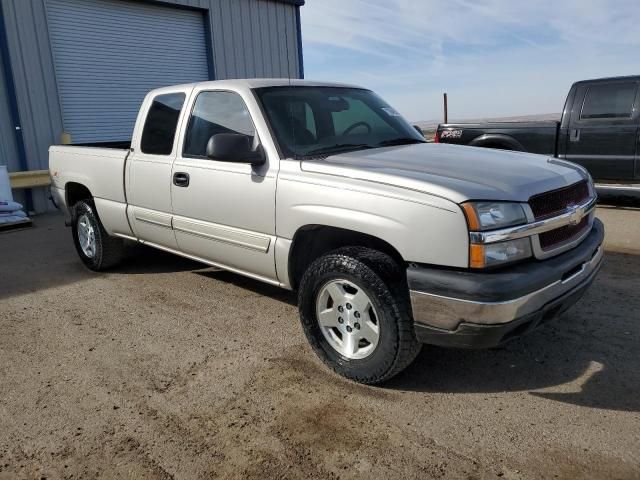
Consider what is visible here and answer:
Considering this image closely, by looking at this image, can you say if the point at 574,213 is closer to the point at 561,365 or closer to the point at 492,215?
the point at 492,215

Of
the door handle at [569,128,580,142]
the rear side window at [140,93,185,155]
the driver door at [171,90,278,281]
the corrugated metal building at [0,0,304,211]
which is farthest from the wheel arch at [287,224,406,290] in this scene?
the corrugated metal building at [0,0,304,211]

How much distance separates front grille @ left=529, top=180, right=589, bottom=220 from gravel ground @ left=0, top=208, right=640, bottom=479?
1.00 meters

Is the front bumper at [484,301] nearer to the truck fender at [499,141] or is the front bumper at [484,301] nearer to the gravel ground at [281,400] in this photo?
the gravel ground at [281,400]

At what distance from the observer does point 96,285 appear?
534 cm

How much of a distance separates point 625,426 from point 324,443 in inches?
59.2

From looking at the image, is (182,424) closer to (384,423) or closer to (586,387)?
(384,423)

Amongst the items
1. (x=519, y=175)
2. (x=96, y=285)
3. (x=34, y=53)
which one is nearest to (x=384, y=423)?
(x=519, y=175)

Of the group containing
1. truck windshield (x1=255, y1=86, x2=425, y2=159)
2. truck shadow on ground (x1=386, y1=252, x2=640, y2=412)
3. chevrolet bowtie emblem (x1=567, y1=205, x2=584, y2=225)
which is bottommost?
truck shadow on ground (x1=386, y1=252, x2=640, y2=412)

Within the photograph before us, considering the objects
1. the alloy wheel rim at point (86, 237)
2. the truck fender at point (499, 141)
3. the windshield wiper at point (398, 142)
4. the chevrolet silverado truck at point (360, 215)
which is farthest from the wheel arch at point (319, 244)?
the truck fender at point (499, 141)

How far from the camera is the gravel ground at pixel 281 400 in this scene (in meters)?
2.51

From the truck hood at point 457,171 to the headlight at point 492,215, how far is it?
1.4 inches

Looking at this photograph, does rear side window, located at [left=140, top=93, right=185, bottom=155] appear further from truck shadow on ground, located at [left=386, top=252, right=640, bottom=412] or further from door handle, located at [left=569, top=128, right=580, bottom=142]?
door handle, located at [left=569, top=128, right=580, bottom=142]

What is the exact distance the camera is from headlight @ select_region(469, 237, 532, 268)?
265 cm

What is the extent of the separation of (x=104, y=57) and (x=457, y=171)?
10306 mm
